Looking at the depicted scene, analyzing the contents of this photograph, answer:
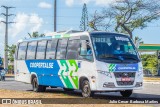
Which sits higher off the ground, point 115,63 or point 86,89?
point 115,63

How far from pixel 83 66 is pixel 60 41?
2637mm

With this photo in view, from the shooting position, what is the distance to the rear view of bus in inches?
647

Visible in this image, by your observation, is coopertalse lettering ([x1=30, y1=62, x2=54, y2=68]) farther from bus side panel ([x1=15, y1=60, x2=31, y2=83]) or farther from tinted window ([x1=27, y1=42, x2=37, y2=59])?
bus side panel ([x1=15, y1=60, x2=31, y2=83])

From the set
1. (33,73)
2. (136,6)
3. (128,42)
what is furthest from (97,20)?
(128,42)

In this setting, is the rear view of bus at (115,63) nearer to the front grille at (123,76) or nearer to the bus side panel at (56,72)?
the front grille at (123,76)

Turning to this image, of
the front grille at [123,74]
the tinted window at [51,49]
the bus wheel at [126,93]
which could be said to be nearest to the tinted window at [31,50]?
the tinted window at [51,49]

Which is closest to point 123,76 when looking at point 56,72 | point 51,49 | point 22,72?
point 56,72

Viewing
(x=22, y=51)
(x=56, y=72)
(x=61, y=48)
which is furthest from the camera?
(x=22, y=51)

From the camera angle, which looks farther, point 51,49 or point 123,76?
point 51,49

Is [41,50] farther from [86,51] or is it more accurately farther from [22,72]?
[86,51]

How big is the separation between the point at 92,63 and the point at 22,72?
24.2 feet

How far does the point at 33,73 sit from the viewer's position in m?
21.9

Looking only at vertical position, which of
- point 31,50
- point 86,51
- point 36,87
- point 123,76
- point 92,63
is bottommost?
point 36,87

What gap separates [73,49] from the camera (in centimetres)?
1820
